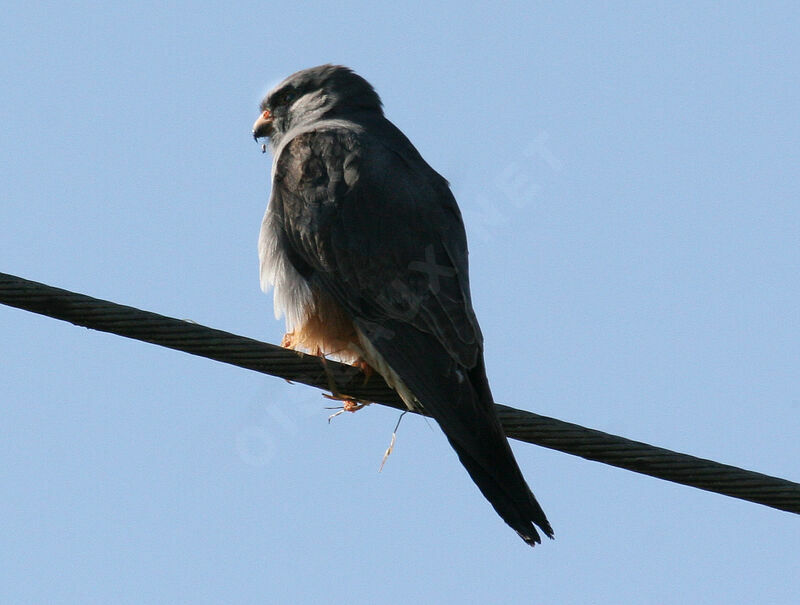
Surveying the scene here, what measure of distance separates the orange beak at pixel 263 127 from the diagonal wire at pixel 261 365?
9.92 feet

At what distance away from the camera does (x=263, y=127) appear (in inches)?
269

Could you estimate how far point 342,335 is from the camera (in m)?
5.14

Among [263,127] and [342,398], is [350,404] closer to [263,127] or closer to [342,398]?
[342,398]

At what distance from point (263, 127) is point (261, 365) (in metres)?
3.05

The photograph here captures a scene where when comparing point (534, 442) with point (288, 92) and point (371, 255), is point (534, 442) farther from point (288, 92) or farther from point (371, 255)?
point (288, 92)

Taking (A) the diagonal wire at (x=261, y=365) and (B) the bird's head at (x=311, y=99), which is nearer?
(A) the diagonal wire at (x=261, y=365)

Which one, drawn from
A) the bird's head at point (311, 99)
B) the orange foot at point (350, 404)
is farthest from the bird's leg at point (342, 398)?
the bird's head at point (311, 99)

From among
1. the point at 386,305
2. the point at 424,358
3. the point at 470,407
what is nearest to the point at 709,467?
the point at 470,407

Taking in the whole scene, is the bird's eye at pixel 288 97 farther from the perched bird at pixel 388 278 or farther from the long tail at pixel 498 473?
the long tail at pixel 498 473

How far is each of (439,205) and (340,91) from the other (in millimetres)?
1455

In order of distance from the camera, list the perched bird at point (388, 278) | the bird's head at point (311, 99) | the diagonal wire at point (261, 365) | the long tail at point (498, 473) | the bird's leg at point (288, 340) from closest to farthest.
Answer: the diagonal wire at point (261, 365), the long tail at point (498, 473), the perched bird at point (388, 278), the bird's leg at point (288, 340), the bird's head at point (311, 99)

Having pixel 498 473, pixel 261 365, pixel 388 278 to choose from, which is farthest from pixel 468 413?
pixel 388 278

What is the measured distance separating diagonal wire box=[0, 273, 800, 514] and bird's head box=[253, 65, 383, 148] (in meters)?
2.90

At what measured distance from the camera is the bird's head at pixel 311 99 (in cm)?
667
